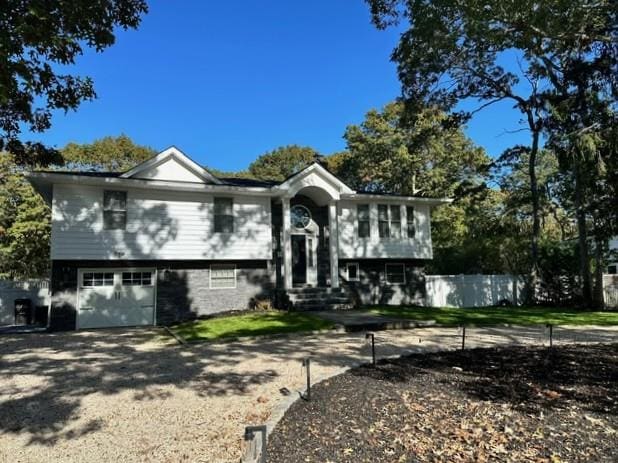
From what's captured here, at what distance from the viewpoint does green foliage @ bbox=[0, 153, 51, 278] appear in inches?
923

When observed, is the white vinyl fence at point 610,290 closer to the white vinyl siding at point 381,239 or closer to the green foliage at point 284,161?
the white vinyl siding at point 381,239

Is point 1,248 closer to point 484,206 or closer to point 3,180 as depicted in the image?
point 3,180

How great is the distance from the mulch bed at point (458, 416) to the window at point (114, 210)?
10912 millimetres

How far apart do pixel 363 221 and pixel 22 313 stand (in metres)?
14.4

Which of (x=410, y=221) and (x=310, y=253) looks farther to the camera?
(x=410, y=221)

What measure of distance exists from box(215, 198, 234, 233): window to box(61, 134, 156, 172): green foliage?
2027 centimetres

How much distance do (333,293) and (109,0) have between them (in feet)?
38.3

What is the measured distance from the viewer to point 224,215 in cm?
1598

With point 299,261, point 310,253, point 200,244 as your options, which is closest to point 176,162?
point 200,244

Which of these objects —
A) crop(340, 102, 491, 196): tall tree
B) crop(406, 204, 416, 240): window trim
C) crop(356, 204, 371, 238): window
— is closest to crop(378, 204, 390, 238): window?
crop(356, 204, 371, 238): window

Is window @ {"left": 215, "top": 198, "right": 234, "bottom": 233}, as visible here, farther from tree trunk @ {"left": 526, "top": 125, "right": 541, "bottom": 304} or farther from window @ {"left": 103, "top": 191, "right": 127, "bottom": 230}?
tree trunk @ {"left": 526, "top": 125, "right": 541, "bottom": 304}

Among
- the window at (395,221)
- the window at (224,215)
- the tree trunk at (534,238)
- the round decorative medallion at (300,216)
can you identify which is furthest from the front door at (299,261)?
the tree trunk at (534,238)

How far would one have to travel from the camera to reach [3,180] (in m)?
25.5

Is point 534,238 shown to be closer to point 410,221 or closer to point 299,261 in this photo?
point 410,221
